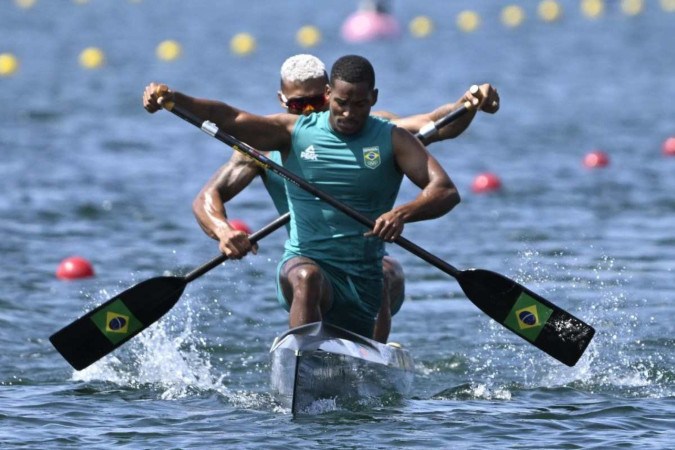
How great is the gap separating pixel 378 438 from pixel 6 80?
23903 mm

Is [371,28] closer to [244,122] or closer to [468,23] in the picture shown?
[468,23]

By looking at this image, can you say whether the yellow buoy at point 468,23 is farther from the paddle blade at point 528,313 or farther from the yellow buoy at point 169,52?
the paddle blade at point 528,313

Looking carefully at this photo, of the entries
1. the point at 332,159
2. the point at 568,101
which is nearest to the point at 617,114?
the point at 568,101

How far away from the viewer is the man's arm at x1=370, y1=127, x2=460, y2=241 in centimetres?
783

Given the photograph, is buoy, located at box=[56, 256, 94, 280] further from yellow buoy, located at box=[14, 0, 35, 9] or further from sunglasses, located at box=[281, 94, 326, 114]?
yellow buoy, located at box=[14, 0, 35, 9]

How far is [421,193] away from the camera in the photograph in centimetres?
796

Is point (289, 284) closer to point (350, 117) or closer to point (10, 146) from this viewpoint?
point (350, 117)

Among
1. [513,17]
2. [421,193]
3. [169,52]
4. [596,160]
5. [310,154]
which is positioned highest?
[513,17]

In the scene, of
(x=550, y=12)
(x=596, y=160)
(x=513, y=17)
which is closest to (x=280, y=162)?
(x=596, y=160)

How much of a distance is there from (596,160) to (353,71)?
11.8 m

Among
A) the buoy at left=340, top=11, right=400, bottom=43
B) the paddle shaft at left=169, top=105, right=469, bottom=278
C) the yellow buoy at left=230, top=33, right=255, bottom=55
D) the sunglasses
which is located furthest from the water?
the buoy at left=340, top=11, right=400, bottom=43

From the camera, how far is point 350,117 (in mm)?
7918

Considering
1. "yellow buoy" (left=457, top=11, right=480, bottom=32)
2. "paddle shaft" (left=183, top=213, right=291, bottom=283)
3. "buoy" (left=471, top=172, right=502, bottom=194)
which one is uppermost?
"yellow buoy" (left=457, top=11, right=480, bottom=32)

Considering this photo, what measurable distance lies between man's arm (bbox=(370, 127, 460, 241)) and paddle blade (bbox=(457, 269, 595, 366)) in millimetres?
837
